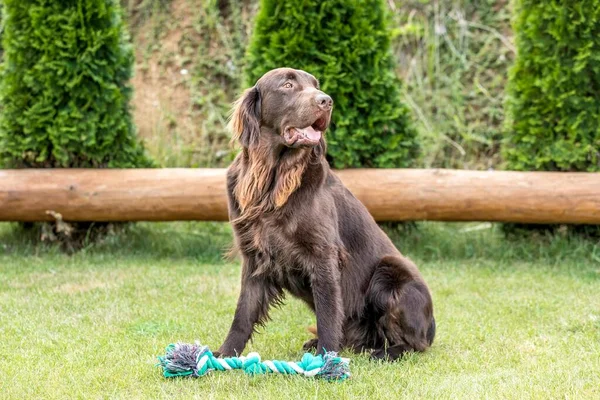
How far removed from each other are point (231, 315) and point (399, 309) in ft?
4.47

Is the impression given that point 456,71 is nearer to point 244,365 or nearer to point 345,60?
point 345,60

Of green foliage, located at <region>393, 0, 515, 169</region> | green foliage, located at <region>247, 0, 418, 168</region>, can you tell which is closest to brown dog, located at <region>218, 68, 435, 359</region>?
green foliage, located at <region>247, 0, 418, 168</region>

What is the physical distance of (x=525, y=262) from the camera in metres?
6.44

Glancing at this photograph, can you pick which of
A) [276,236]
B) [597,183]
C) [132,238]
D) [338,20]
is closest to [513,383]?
[276,236]

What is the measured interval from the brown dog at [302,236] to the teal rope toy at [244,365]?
0.25 m

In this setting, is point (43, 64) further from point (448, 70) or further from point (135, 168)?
point (448, 70)

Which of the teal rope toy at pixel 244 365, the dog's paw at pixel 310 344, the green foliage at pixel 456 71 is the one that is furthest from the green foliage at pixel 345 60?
the teal rope toy at pixel 244 365

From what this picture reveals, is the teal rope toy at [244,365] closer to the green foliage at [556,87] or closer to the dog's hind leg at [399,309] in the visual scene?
the dog's hind leg at [399,309]

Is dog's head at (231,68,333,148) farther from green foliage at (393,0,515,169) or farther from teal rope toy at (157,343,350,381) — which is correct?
green foliage at (393,0,515,169)

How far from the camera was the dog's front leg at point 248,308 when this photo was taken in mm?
3680

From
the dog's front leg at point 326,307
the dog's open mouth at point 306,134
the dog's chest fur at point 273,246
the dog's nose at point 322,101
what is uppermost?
the dog's nose at point 322,101

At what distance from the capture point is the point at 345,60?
21.2 ft

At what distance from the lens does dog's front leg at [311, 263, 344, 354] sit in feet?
11.7

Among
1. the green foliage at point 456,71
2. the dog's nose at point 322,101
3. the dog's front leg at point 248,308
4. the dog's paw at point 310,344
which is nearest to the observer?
the dog's nose at point 322,101
